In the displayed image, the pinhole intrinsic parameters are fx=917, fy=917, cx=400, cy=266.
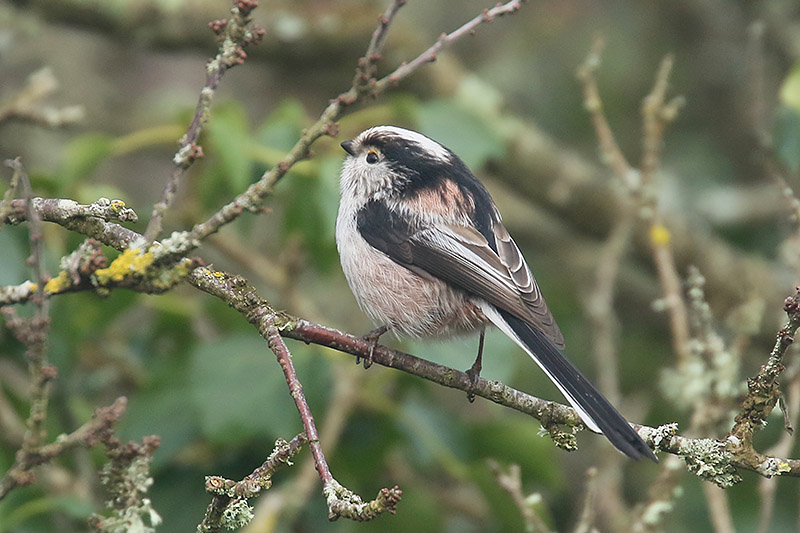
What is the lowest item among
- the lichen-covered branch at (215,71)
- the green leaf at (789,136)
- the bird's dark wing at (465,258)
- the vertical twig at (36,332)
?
the vertical twig at (36,332)

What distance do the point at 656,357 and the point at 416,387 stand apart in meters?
2.33

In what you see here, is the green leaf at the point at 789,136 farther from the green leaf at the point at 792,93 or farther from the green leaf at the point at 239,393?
the green leaf at the point at 239,393

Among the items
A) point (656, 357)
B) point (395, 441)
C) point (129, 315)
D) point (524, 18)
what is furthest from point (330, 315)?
point (524, 18)

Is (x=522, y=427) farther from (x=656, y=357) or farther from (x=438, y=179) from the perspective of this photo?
(x=656, y=357)

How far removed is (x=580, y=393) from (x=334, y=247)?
1842 mm

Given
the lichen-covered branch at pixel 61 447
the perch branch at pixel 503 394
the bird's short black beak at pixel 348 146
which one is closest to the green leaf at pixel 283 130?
the bird's short black beak at pixel 348 146

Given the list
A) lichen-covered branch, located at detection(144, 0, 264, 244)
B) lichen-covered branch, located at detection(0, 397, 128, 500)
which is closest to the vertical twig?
lichen-covered branch, located at detection(0, 397, 128, 500)

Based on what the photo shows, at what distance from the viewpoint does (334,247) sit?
4.17m

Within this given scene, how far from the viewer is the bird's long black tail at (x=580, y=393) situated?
2293 millimetres

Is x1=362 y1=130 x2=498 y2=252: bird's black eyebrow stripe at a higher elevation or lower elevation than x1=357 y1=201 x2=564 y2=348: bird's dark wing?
higher

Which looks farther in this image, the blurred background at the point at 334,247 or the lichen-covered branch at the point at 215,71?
the blurred background at the point at 334,247

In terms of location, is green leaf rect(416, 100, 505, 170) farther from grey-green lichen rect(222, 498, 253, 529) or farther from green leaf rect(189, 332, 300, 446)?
grey-green lichen rect(222, 498, 253, 529)

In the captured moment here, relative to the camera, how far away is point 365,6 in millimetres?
5629

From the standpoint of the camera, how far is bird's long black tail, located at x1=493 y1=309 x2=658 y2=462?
2.29m
